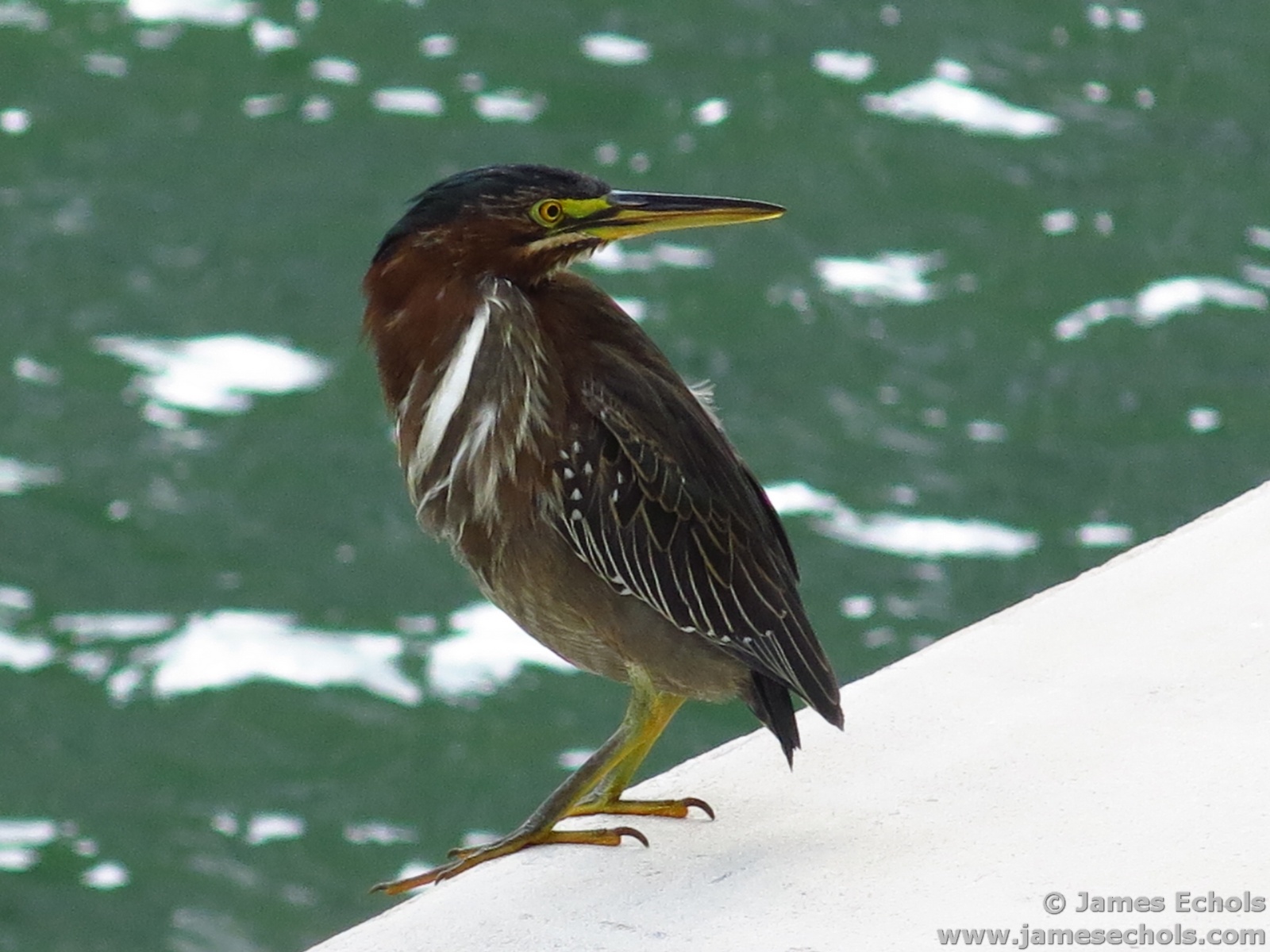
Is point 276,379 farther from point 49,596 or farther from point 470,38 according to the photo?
point 470,38

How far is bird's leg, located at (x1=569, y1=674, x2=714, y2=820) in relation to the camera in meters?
3.47

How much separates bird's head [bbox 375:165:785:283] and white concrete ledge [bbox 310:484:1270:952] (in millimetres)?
952

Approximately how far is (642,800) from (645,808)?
0.08 feet

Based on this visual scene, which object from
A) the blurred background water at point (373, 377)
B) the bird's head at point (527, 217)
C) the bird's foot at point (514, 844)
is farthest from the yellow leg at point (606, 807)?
the blurred background water at point (373, 377)

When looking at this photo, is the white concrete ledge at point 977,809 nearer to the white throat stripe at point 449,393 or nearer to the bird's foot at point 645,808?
the bird's foot at point 645,808

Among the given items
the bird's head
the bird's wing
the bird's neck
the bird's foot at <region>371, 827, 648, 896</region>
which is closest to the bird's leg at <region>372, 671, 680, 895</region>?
the bird's foot at <region>371, 827, 648, 896</region>

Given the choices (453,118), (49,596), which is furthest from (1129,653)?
(453,118)

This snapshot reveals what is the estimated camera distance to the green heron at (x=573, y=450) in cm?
321

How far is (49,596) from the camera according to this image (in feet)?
22.7

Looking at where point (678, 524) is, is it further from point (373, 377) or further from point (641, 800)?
point (373, 377)

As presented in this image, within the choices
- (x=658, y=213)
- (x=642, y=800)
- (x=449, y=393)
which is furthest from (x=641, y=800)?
(x=658, y=213)

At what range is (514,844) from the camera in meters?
3.46

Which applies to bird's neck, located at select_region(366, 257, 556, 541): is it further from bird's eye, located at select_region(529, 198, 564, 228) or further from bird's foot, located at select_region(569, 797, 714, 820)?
bird's foot, located at select_region(569, 797, 714, 820)

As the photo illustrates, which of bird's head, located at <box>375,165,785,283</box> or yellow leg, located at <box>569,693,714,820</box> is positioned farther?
yellow leg, located at <box>569,693,714,820</box>
